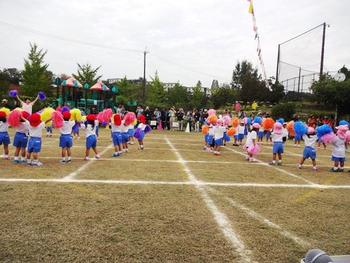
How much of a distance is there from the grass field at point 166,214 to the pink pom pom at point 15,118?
3.85ft

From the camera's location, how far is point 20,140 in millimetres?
10742

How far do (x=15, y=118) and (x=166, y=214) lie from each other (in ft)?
21.0

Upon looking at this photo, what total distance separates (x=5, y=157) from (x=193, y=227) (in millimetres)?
8026

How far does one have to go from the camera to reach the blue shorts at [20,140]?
1074 centimetres

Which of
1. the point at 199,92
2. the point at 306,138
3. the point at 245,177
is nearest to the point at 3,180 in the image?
the point at 245,177

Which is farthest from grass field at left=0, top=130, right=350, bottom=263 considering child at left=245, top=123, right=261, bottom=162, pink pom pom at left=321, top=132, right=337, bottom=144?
child at left=245, top=123, right=261, bottom=162

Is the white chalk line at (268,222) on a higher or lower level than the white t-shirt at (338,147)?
lower

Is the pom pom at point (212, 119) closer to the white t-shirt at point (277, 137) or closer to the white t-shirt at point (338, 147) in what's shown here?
the white t-shirt at point (277, 137)

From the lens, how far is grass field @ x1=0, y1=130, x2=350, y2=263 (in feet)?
14.8

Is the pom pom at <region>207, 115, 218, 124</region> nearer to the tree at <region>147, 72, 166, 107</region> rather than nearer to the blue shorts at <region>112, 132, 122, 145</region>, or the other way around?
the blue shorts at <region>112, 132, 122, 145</region>

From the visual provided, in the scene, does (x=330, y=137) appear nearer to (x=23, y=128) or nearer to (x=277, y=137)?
(x=277, y=137)

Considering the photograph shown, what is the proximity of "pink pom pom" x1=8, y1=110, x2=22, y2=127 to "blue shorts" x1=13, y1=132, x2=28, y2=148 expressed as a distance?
1.15 feet

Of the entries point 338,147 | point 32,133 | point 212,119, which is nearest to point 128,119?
point 212,119

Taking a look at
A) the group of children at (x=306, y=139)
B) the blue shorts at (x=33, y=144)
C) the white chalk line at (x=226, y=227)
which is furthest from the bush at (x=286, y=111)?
the blue shorts at (x=33, y=144)
